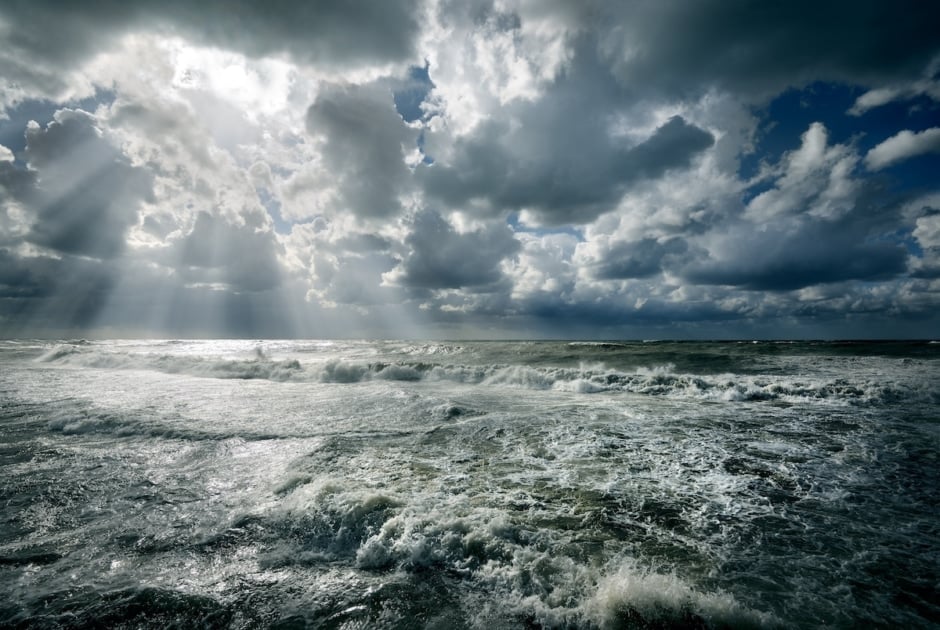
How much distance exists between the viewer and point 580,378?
71.6 ft

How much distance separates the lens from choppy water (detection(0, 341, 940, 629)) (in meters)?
3.79

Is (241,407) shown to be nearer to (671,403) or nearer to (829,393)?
(671,403)

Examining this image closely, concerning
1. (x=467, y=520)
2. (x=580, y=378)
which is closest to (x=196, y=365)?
(x=580, y=378)

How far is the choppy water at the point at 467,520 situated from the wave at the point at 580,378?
4.20 metres

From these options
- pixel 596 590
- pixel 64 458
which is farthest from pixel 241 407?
pixel 596 590

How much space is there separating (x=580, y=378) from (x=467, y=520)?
17697mm

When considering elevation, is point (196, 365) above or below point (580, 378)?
below

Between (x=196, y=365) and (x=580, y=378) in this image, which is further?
(x=196, y=365)

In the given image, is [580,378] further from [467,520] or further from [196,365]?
[196,365]

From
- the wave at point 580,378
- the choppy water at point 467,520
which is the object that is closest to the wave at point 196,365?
the wave at point 580,378

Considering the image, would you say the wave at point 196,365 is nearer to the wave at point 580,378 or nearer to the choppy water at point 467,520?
the wave at point 580,378

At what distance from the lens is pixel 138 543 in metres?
4.91

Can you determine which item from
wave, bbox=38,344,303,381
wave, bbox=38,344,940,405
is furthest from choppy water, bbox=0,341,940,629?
wave, bbox=38,344,303,381

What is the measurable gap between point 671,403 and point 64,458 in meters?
17.7
